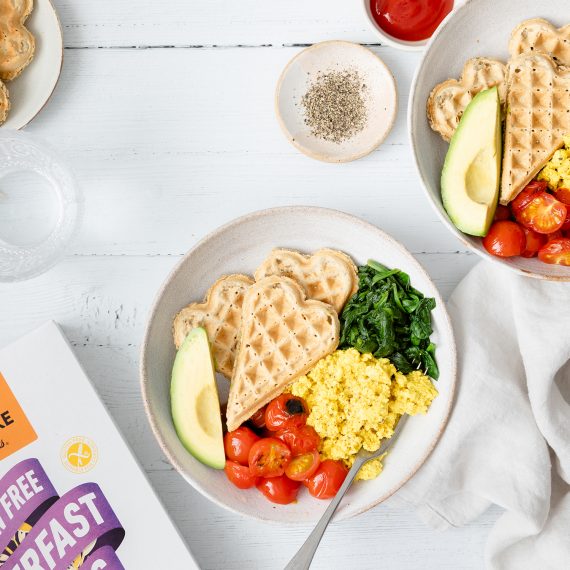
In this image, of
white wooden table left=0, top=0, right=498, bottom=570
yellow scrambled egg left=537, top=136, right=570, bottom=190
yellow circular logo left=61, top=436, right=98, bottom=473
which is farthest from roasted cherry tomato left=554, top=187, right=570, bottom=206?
yellow circular logo left=61, top=436, right=98, bottom=473

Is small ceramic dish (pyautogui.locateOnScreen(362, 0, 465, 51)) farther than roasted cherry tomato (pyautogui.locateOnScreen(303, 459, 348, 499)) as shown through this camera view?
Yes

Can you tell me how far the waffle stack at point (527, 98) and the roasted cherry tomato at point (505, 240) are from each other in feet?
0.29

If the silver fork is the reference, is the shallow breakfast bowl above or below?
above

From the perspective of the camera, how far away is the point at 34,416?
A: 2340 millimetres

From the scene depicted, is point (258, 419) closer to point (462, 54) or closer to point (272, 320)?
point (272, 320)

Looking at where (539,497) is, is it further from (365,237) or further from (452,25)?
(452,25)

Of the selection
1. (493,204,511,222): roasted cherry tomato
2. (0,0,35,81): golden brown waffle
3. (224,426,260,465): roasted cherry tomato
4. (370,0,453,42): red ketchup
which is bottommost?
(224,426,260,465): roasted cherry tomato

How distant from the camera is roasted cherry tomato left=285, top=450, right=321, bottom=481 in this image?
213cm

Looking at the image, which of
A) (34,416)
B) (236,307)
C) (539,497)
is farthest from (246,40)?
(539,497)

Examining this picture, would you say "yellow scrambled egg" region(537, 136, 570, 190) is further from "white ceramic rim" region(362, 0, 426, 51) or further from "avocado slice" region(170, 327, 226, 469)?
"avocado slice" region(170, 327, 226, 469)

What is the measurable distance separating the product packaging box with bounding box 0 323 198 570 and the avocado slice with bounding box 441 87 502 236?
1.31 meters

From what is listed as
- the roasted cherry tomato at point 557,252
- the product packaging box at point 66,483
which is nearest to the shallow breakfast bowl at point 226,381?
the product packaging box at point 66,483

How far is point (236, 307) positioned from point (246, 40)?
2.99ft

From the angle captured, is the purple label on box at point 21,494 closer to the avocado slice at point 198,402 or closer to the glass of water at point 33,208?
the avocado slice at point 198,402
